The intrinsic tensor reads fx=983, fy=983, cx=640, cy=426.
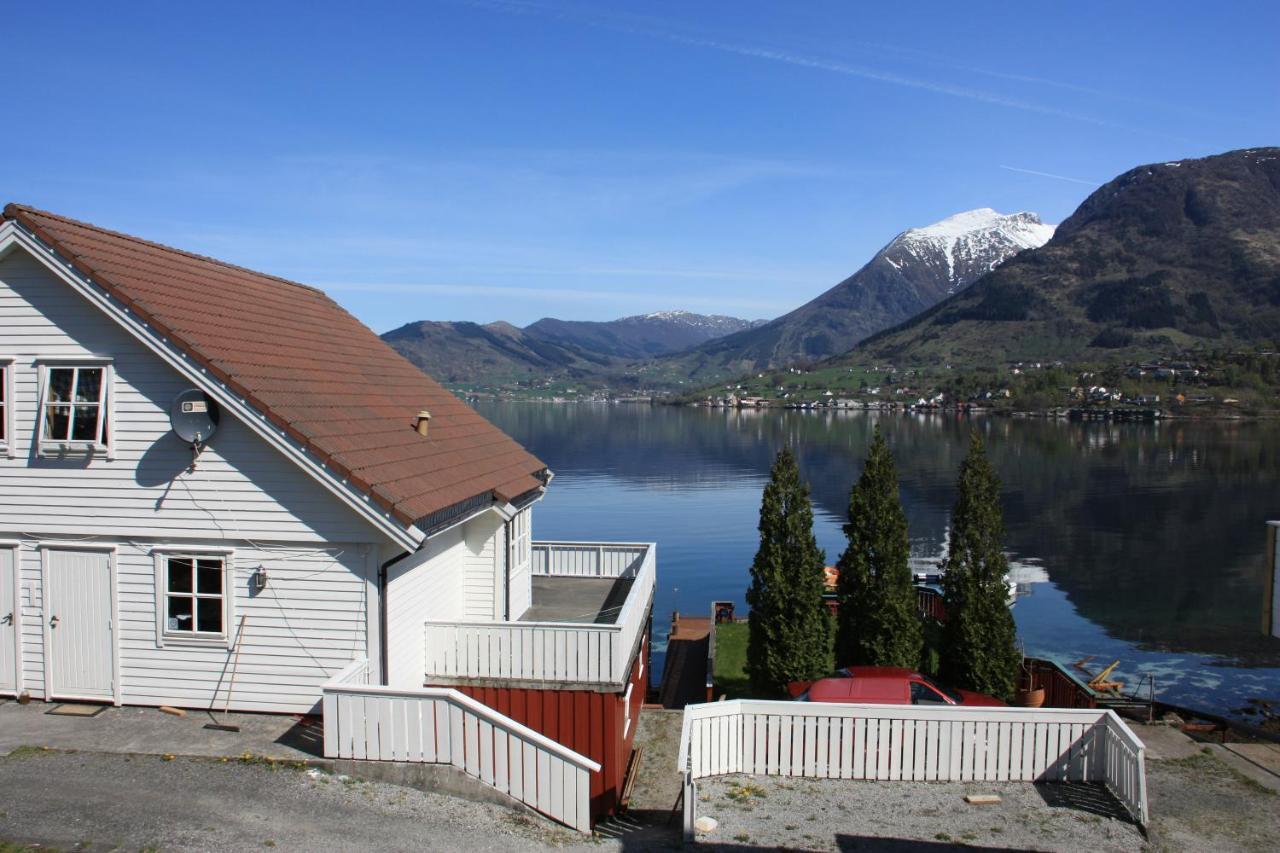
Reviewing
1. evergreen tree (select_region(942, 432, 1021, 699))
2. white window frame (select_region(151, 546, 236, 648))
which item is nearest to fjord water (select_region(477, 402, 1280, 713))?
evergreen tree (select_region(942, 432, 1021, 699))

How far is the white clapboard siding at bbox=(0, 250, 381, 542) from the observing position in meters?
13.3

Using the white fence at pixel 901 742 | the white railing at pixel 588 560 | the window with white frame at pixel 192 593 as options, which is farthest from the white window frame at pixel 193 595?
the white railing at pixel 588 560

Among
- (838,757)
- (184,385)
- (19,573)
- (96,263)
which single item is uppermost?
(96,263)

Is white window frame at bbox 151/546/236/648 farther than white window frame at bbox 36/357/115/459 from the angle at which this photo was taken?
No

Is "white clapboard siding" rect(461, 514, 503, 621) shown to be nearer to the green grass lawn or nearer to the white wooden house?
the white wooden house

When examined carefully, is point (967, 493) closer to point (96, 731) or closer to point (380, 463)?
point (380, 463)

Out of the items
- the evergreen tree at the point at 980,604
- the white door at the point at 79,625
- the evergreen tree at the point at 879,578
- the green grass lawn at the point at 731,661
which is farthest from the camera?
the green grass lawn at the point at 731,661

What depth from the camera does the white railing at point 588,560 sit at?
76.7 feet

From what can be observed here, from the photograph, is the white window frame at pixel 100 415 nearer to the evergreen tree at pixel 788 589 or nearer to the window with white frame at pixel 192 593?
the window with white frame at pixel 192 593

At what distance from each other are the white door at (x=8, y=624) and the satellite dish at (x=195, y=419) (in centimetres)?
344

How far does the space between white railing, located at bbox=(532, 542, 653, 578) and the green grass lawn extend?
444 centimetres

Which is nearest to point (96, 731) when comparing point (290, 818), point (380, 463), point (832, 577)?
point (290, 818)

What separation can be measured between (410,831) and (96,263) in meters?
8.76

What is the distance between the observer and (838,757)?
1377 cm
